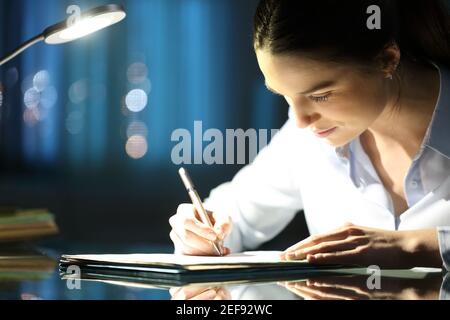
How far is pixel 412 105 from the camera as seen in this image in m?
1.18

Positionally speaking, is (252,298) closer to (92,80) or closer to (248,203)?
(248,203)

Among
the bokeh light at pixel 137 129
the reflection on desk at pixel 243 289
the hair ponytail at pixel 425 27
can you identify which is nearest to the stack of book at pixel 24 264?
the reflection on desk at pixel 243 289

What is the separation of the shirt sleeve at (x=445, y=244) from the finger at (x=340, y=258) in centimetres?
12

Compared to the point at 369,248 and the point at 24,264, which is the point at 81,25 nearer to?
the point at 24,264

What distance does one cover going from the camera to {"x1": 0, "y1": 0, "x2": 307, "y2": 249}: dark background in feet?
4.33

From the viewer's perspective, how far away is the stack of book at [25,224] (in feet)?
4.34

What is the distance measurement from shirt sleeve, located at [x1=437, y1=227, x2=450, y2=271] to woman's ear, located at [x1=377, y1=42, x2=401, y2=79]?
28cm

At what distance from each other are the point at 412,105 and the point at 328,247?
363 millimetres

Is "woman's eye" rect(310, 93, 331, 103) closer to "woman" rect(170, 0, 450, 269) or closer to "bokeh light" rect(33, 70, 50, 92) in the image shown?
"woman" rect(170, 0, 450, 269)

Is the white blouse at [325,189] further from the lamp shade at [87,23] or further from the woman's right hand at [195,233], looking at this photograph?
the lamp shade at [87,23]

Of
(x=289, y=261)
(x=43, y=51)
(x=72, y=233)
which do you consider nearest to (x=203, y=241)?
(x=289, y=261)

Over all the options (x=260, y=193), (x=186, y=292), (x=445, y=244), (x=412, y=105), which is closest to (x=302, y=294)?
(x=186, y=292)

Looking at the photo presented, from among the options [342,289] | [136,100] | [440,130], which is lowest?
[342,289]

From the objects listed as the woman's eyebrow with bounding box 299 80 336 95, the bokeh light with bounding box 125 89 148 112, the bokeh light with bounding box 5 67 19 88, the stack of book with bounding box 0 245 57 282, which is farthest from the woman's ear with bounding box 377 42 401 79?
the bokeh light with bounding box 5 67 19 88
